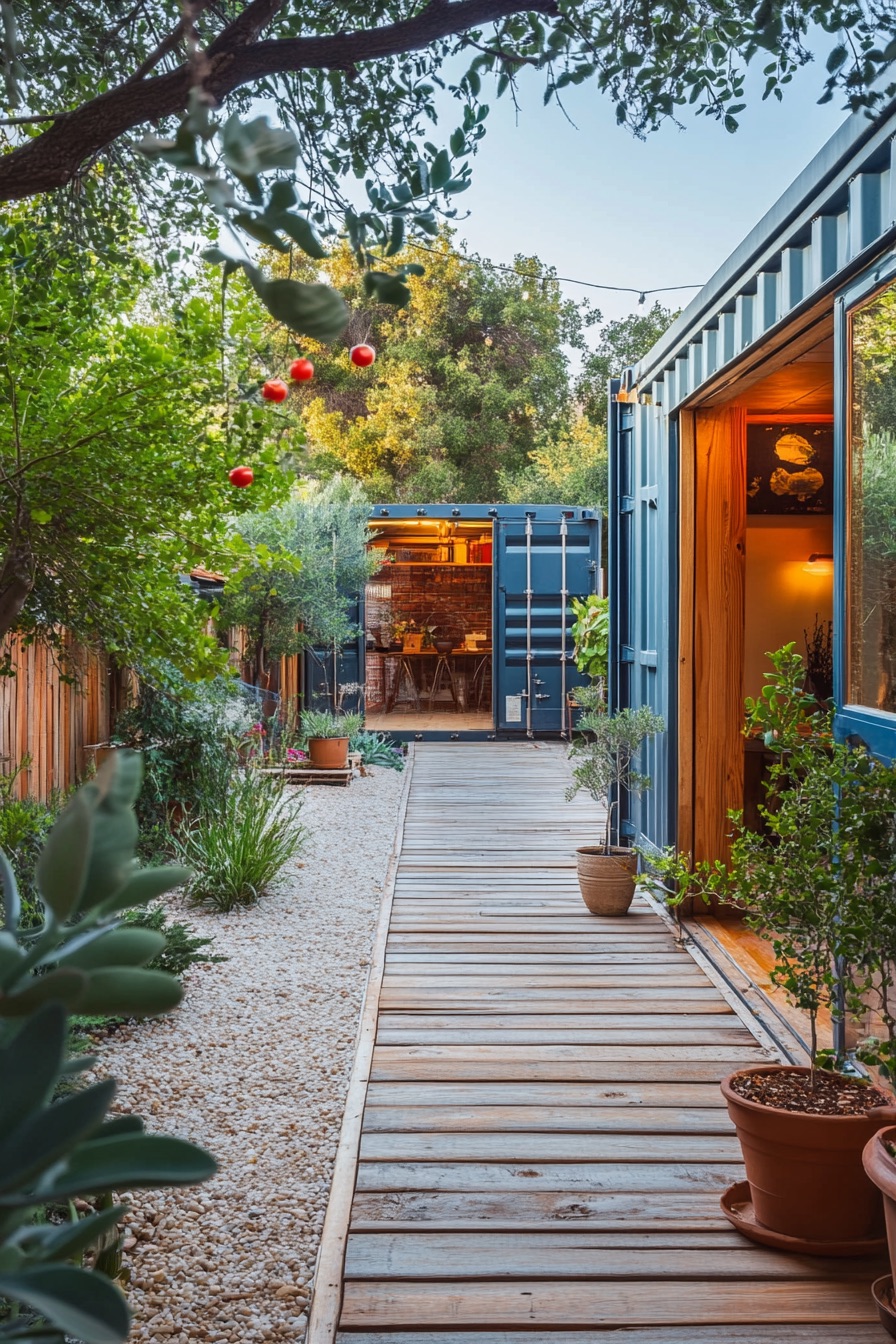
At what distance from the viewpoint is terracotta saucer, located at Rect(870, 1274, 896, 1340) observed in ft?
7.02

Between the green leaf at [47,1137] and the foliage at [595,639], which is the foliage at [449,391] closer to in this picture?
the foliage at [595,639]

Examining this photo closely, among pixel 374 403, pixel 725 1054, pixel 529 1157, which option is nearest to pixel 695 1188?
pixel 529 1157

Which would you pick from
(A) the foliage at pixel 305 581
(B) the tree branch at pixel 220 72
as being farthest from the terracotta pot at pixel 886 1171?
(A) the foliage at pixel 305 581

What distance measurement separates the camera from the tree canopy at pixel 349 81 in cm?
110

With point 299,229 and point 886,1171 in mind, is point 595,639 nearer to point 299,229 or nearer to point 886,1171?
point 886,1171

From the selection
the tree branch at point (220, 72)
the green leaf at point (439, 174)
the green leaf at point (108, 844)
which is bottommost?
the green leaf at point (108, 844)

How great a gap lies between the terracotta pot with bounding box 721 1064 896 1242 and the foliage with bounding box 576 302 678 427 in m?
20.8

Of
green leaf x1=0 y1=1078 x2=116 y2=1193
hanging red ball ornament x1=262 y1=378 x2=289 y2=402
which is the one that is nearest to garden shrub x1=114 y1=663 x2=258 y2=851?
hanging red ball ornament x1=262 y1=378 x2=289 y2=402

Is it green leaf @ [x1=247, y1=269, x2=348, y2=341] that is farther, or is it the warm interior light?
the warm interior light

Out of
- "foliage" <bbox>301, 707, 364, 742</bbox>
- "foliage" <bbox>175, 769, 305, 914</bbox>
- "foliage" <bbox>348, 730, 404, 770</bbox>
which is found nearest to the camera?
"foliage" <bbox>175, 769, 305, 914</bbox>

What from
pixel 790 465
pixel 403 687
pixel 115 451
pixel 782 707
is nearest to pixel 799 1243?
pixel 782 707

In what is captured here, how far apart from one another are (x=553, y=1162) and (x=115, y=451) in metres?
2.41

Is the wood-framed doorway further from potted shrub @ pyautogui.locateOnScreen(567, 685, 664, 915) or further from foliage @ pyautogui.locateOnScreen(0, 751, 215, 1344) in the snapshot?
foliage @ pyautogui.locateOnScreen(0, 751, 215, 1344)

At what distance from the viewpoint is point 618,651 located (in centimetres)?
676
